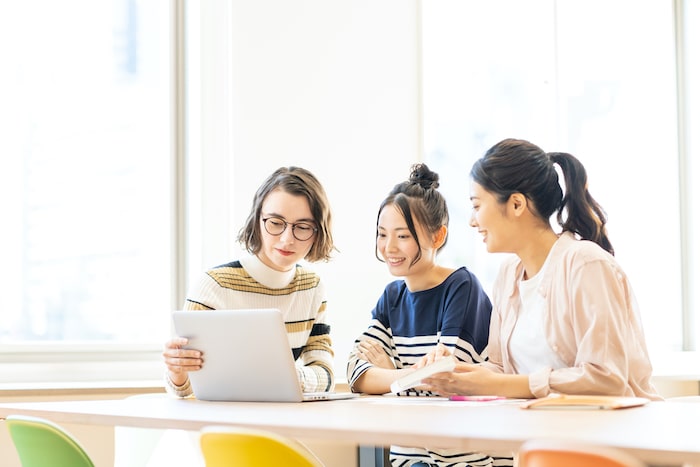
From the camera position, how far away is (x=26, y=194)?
3566mm

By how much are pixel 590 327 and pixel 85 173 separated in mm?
2288

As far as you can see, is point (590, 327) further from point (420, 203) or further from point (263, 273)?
point (263, 273)

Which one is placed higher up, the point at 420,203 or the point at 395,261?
the point at 420,203

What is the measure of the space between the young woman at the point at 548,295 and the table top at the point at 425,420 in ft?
0.40

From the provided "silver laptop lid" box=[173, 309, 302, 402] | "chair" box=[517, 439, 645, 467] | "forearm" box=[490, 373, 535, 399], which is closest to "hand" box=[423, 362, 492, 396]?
"forearm" box=[490, 373, 535, 399]

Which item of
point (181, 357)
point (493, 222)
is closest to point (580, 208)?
point (493, 222)

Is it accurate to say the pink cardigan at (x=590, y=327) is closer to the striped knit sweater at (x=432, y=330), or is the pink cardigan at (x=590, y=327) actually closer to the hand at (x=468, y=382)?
the hand at (x=468, y=382)

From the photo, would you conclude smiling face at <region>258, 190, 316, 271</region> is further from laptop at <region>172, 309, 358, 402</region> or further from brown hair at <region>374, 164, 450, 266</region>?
laptop at <region>172, 309, 358, 402</region>

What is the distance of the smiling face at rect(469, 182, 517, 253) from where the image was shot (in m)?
2.40

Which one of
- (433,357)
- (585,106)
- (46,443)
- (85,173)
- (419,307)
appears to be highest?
(585,106)

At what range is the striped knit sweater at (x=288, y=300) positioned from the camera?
8.33 feet

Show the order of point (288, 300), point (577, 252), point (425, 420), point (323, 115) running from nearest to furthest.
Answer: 1. point (425, 420)
2. point (577, 252)
3. point (288, 300)
4. point (323, 115)

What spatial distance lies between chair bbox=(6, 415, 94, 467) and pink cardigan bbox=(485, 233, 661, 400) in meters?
1.03

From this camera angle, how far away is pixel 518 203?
2398 mm
